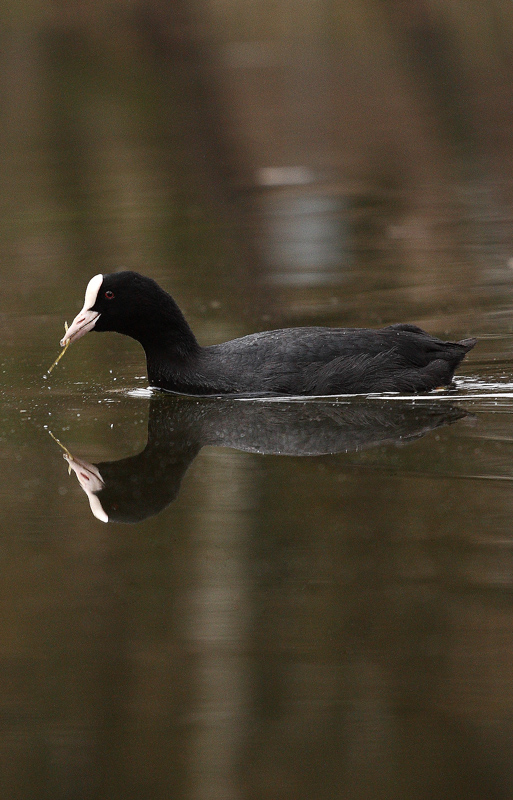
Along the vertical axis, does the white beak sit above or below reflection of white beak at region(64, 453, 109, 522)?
above

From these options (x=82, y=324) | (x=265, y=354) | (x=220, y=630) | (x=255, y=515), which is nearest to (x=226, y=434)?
(x=265, y=354)

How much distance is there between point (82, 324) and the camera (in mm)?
8156

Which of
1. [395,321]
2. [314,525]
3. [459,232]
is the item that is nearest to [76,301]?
[395,321]

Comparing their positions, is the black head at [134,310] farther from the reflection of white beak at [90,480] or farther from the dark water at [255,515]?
the reflection of white beak at [90,480]

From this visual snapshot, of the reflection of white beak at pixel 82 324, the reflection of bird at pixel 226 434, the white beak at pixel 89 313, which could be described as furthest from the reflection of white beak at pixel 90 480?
the white beak at pixel 89 313

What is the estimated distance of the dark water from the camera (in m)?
3.69

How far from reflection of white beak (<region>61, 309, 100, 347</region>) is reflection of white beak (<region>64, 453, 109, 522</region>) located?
1.26 meters

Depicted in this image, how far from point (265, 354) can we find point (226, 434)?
1.01 m

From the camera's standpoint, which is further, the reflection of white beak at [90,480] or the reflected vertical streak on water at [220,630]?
the reflection of white beak at [90,480]

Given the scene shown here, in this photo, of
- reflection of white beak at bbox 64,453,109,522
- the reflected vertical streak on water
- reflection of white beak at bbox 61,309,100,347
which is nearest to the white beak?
reflection of white beak at bbox 61,309,100,347

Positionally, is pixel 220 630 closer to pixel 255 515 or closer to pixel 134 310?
pixel 255 515

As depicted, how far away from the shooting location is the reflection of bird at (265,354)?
26.6ft

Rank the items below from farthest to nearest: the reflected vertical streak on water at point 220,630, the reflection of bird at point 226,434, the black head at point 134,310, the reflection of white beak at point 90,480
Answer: the black head at point 134,310
the reflection of bird at point 226,434
the reflection of white beak at point 90,480
the reflected vertical streak on water at point 220,630

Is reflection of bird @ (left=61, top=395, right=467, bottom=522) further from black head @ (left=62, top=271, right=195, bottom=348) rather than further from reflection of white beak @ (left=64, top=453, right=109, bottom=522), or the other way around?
black head @ (left=62, top=271, right=195, bottom=348)
